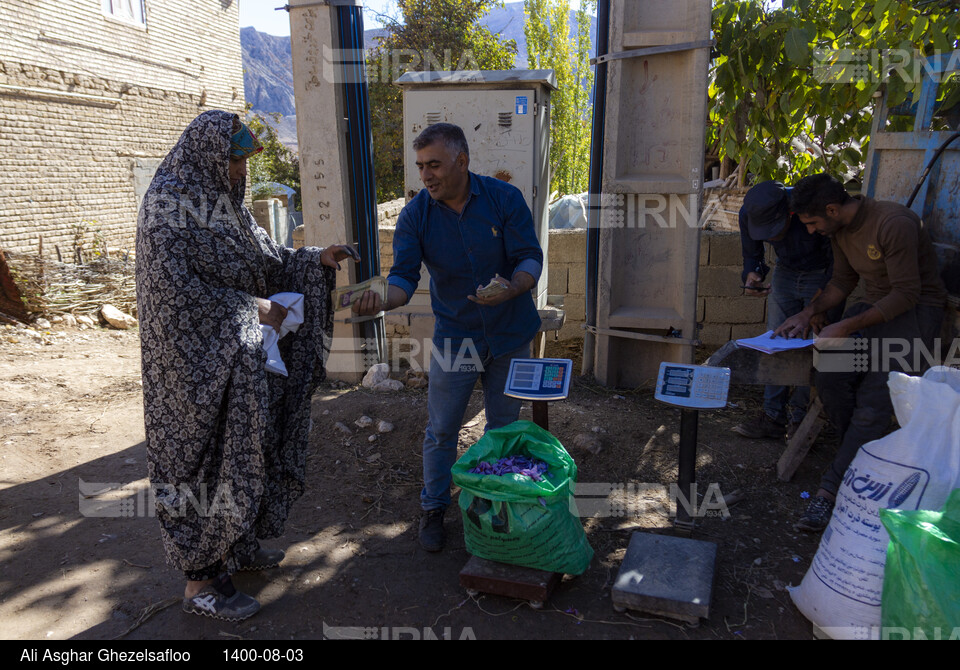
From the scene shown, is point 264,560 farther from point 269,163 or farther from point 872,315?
point 269,163

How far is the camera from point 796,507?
3.68 meters

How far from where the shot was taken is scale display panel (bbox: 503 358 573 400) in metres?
3.06

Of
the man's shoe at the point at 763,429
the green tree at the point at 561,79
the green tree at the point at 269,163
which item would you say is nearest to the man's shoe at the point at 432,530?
the man's shoe at the point at 763,429

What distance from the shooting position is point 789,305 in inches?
173

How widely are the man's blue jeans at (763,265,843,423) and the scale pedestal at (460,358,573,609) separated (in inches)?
80.9

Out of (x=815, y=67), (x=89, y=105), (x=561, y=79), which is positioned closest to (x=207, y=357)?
(x=815, y=67)

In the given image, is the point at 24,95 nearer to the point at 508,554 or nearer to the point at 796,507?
the point at 508,554

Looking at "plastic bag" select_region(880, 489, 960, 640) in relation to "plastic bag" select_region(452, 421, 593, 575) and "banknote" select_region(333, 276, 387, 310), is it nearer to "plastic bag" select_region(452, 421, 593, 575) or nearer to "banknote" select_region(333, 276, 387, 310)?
"plastic bag" select_region(452, 421, 593, 575)

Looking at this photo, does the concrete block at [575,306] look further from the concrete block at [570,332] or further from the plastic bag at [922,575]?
the plastic bag at [922,575]

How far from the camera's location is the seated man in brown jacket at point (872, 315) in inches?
128

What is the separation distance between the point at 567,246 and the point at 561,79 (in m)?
11.1

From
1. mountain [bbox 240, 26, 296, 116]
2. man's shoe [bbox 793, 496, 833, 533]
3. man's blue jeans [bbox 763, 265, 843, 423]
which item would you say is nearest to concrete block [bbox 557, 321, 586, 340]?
man's blue jeans [bbox 763, 265, 843, 423]

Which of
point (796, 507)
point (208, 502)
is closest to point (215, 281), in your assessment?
point (208, 502)
